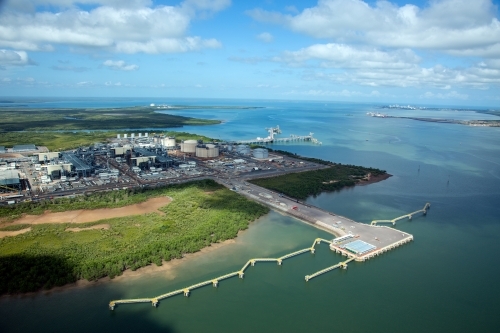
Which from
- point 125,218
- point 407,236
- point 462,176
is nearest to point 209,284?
point 125,218

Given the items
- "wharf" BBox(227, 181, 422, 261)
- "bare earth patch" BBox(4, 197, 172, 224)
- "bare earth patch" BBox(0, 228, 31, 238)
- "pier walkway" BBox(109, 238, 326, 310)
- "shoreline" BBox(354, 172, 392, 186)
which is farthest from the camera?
"shoreline" BBox(354, 172, 392, 186)

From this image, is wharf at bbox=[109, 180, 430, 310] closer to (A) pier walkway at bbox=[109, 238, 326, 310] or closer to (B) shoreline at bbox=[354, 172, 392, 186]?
(A) pier walkway at bbox=[109, 238, 326, 310]

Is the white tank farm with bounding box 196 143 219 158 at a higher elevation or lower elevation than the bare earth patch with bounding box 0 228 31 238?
higher

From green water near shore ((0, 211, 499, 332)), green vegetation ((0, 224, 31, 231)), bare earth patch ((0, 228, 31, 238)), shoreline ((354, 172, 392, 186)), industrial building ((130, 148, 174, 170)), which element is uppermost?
industrial building ((130, 148, 174, 170))

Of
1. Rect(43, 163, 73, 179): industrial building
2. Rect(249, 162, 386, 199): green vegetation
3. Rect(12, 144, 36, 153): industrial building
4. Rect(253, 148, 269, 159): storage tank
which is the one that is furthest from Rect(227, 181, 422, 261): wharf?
Rect(12, 144, 36, 153): industrial building

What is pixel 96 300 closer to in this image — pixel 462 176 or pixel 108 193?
pixel 108 193

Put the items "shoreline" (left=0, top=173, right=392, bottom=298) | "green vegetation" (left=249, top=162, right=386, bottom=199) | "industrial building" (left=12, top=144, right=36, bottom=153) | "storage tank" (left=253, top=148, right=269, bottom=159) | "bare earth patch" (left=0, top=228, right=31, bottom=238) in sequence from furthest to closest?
1. "industrial building" (left=12, top=144, right=36, bottom=153)
2. "storage tank" (left=253, top=148, right=269, bottom=159)
3. "green vegetation" (left=249, top=162, right=386, bottom=199)
4. "bare earth patch" (left=0, top=228, right=31, bottom=238)
5. "shoreline" (left=0, top=173, right=392, bottom=298)

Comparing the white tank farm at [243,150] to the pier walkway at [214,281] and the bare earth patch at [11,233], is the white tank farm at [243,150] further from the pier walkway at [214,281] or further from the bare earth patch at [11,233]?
the bare earth patch at [11,233]

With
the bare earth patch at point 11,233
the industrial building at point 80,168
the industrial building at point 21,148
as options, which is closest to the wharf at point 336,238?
the bare earth patch at point 11,233
